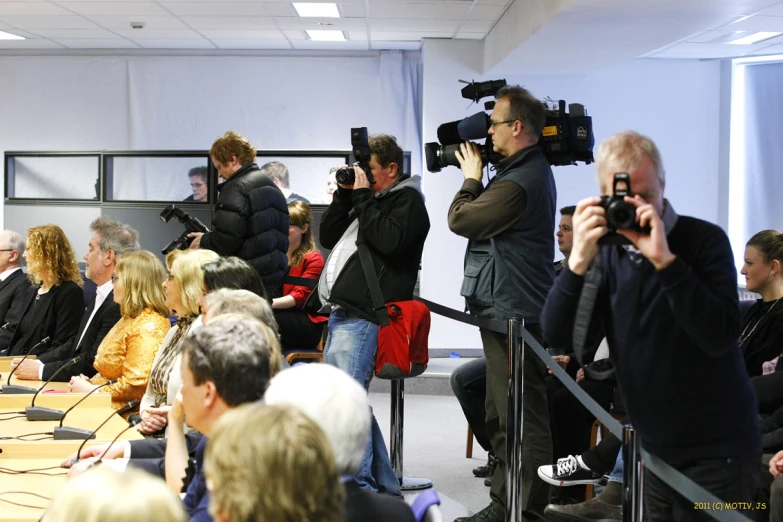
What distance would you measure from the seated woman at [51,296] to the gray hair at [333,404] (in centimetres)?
347

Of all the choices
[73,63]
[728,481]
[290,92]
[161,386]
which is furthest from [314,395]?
[73,63]

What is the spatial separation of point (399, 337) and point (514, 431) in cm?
61

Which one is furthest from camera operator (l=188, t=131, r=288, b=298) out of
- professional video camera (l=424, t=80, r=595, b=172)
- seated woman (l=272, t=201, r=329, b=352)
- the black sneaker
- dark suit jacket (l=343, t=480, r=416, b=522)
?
dark suit jacket (l=343, t=480, r=416, b=522)

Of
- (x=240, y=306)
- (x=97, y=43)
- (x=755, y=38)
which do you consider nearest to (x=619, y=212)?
(x=240, y=306)

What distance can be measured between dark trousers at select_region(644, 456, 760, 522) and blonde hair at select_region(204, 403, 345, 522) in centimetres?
99

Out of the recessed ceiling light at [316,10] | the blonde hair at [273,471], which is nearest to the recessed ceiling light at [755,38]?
the recessed ceiling light at [316,10]

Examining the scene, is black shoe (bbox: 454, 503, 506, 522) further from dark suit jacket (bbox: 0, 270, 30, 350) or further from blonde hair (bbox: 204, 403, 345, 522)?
dark suit jacket (bbox: 0, 270, 30, 350)

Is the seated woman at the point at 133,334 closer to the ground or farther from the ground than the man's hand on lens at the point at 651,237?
closer to the ground

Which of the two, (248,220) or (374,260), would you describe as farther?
(248,220)

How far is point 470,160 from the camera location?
3.31 metres

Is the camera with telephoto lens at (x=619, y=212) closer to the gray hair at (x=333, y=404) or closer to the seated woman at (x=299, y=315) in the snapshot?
the gray hair at (x=333, y=404)

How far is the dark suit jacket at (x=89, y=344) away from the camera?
13.8ft

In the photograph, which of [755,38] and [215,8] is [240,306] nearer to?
[215,8]

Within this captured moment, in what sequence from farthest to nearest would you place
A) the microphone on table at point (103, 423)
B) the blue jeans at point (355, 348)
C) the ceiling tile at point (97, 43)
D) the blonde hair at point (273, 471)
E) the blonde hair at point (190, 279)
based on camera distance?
1. the ceiling tile at point (97, 43)
2. the blue jeans at point (355, 348)
3. the blonde hair at point (190, 279)
4. the microphone on table at point (103, 423)
5. the blonde hair at point (273, 471)
